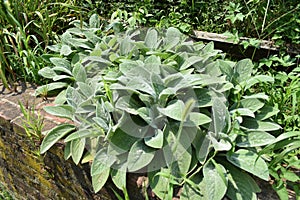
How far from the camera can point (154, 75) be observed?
5.18ft

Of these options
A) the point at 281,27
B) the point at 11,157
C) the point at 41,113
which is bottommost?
the point at 11,157

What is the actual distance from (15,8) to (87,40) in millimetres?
626

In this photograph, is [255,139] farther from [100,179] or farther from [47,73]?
[47,73]

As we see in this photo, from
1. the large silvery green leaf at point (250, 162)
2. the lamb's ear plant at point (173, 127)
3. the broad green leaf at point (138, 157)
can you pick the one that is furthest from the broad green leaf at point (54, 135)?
the large silvery green leaf at point (250, 162)

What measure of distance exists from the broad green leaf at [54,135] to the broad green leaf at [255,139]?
0.86 metres

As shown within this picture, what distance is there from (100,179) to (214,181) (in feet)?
1.72

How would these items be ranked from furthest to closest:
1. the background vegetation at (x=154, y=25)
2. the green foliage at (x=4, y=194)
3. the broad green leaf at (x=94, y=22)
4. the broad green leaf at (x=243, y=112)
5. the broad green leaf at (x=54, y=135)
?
1. the broad green leaf at (x=94, y=22)
2. the green foliage at (x=4, y=194)
3. the background vegetation at (x=154, y=25)
4. the broad green leaf at (x=54, y=135)
5. the broad green leaf at (x=243, y=112)

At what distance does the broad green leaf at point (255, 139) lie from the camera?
1480mm

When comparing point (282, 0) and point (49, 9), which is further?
point (49, 9)

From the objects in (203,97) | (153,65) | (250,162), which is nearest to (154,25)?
(153,65)

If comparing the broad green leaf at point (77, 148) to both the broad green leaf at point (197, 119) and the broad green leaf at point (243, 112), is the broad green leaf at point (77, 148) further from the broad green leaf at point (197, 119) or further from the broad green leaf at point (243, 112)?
the broad green leaf at point (243, 112)

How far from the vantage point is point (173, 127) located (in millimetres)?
1521

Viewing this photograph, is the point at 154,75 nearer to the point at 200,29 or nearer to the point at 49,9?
the point at 200,29

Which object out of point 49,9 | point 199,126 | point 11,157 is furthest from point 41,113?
point 49,9
